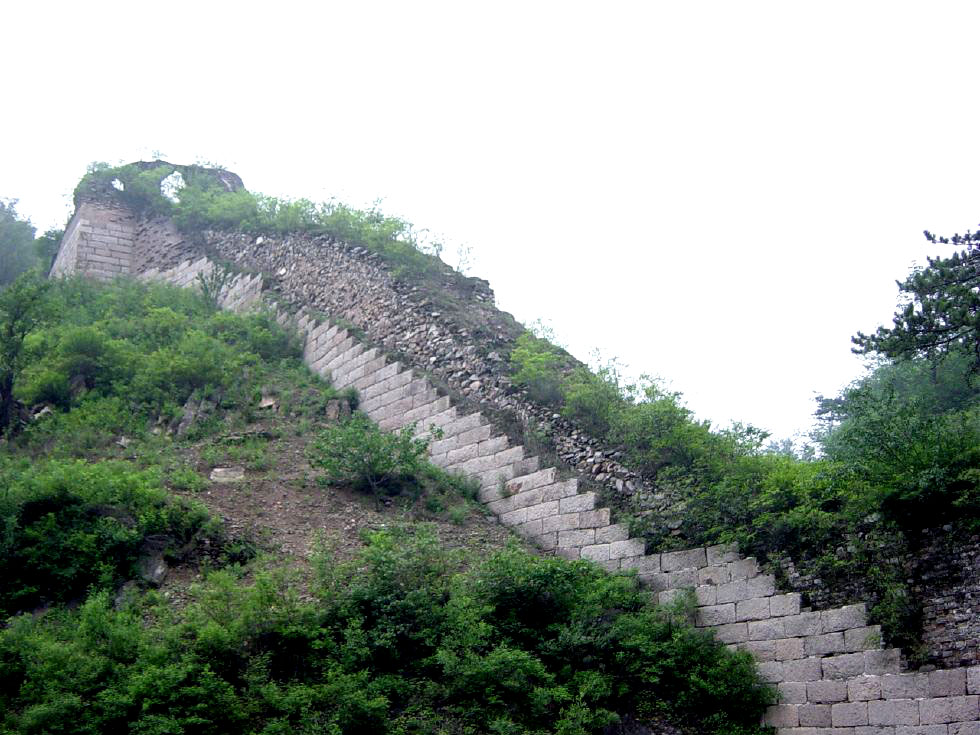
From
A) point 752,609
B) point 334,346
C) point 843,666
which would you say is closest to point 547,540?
point 752,609

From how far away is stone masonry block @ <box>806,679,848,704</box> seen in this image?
11.0 metres

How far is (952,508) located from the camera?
1096 cm

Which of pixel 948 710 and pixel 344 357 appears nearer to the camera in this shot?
pixel 948 710

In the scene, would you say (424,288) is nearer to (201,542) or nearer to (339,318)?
(339,318)

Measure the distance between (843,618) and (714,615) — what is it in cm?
169

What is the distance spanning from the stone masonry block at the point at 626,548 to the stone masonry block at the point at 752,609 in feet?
5.40

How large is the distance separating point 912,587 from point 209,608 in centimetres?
740

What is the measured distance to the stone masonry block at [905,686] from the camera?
10383 mm

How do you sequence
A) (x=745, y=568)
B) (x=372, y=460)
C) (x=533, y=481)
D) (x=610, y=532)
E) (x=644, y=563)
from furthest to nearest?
(x=372, y=460), (x=533, y=481), (x=610, y=532), (x=644, y=563), (x=745, y=568)

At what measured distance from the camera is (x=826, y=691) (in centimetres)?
1112

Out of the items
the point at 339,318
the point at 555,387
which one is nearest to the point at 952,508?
the point at 555,387

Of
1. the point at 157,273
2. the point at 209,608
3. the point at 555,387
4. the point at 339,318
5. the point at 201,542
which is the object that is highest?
the point at 157,273

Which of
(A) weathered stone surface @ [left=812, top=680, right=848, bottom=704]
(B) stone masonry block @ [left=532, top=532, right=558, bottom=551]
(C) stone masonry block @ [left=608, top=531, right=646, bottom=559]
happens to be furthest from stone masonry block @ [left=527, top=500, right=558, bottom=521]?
(A) weathered stone surface @ [left=812, top=680, right=848, bottom=704]

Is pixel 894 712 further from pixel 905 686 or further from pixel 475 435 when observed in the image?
pixel 475 435
